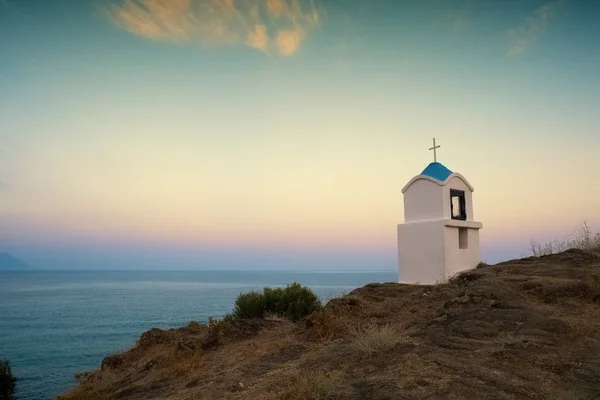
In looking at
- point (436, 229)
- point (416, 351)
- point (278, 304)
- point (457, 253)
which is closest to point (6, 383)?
point (278, 304)

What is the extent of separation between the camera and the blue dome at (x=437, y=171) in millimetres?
13781

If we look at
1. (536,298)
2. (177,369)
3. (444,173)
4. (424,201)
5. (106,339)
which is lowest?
(106,339)

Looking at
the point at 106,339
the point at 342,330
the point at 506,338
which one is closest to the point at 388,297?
the point at 342,330

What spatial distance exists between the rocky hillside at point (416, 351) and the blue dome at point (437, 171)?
3.69 meters

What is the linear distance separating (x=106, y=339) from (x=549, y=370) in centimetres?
4216

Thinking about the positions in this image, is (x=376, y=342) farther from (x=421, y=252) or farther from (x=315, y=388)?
(x=421, y=252)

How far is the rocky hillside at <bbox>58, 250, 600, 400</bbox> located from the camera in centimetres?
525

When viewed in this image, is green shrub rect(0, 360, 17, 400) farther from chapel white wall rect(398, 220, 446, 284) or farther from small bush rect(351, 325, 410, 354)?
small bush rect(351, 325, 410, 354)

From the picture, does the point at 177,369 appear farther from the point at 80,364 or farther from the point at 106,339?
the point at 106,339

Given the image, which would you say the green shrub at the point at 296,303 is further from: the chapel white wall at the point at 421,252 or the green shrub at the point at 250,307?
the chapel white wall at the point at 421,252

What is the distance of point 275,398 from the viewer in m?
5.53

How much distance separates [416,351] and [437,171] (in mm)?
8838

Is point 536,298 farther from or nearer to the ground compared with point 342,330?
farther from the ground

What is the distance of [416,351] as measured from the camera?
625 centimetres
